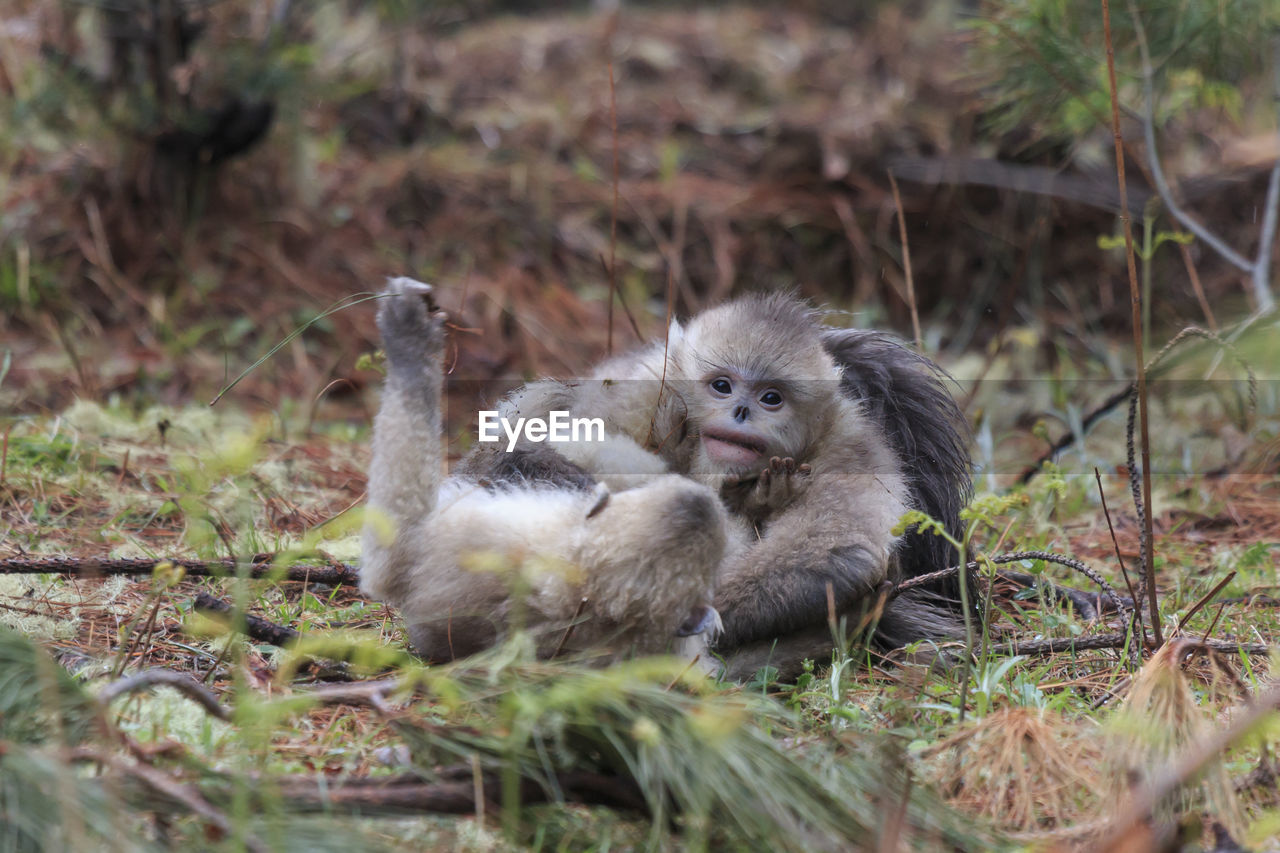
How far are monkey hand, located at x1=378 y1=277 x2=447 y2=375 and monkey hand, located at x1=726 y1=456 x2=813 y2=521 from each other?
1.08m

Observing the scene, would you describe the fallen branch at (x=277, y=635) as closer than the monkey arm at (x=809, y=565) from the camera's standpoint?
Result: Yes

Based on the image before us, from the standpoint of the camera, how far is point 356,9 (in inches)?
297

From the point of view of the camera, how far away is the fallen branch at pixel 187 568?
3.18m

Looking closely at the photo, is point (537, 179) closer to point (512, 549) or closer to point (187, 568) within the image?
point (187, 568)

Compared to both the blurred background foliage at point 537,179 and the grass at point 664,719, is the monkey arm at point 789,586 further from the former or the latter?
the blurred background foliage at point 537,179

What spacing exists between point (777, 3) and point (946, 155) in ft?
17.3

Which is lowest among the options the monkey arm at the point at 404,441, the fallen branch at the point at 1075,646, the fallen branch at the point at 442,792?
the fallen branch at the point at 1075,646

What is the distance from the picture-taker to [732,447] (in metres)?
3.53

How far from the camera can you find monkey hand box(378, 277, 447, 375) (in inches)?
105

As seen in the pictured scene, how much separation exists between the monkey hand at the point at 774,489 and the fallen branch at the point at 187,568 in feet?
3.90

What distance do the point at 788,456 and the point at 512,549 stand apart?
1.27m

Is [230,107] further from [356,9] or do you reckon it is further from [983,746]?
[983,746]

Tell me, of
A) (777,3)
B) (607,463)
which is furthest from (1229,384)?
(777,3)

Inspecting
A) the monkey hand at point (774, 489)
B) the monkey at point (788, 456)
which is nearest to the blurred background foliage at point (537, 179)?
the monkey at point (788, 456)
